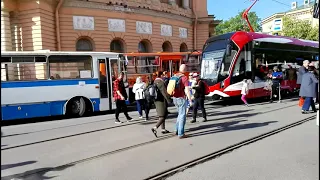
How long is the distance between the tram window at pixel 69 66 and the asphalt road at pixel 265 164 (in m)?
8.03

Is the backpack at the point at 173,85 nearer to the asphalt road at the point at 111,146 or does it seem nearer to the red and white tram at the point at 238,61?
the asphalt road at the point at 111,146

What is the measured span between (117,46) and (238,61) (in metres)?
16.4

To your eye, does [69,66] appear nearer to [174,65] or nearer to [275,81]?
[174,65]

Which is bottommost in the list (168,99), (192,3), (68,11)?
(168,99)

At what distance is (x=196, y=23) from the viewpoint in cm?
3475

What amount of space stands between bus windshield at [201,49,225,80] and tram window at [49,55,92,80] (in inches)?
212

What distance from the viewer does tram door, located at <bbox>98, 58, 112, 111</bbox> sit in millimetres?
12398

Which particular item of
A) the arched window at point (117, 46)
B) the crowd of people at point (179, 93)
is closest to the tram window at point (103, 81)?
the crowd of people at point (179, 93)

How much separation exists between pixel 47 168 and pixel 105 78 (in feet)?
25.0

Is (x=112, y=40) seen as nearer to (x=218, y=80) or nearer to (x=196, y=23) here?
(x=196, y=23)

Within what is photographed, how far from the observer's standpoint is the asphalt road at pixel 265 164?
174 inches

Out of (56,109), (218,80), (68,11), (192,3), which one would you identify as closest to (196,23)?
(192,3)

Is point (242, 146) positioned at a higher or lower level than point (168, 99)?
lower

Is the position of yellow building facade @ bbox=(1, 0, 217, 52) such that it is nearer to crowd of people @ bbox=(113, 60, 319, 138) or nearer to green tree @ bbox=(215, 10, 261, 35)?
crowd of people @ bbox=(113, 60, 319, 138)
